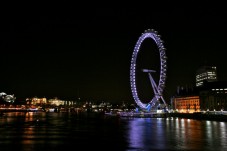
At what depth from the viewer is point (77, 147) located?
79.4 feet

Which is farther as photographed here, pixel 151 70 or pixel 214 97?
pixel 214 97

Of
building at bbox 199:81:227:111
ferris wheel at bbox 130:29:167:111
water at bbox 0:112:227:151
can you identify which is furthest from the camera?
building at bbox 199:81:227:111

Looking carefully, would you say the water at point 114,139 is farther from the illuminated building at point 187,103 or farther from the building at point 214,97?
the illuminated building at point 187,103

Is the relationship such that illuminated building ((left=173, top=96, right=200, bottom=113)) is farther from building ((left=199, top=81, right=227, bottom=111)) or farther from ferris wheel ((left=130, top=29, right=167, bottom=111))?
ferris wheel ((left=130, top=29, right=167, bottom=111))

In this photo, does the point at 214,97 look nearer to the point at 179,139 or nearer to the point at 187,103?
the point at 187,103

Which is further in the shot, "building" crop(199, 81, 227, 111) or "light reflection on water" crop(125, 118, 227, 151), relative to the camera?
"building" crop(199, 81, 227, 111)

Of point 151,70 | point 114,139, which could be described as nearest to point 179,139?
point 114,139

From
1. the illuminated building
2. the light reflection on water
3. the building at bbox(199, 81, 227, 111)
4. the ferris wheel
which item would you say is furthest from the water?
the illuminated building

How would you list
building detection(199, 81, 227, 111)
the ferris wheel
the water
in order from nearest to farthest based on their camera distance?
1. the water
2. the ferris wheel
3. building detection(199, 81, 227, 111)

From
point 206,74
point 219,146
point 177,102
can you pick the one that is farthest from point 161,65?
point 206,74

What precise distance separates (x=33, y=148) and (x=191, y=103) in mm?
127586

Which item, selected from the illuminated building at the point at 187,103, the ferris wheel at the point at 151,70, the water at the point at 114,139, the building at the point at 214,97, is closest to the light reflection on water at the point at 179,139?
the water at the point at 114,139

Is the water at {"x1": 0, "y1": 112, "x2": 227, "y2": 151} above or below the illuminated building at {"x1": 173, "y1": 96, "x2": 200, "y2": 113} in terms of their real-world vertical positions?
below

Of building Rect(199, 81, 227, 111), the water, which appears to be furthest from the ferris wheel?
building Rect(199, 81, 227, 111)
